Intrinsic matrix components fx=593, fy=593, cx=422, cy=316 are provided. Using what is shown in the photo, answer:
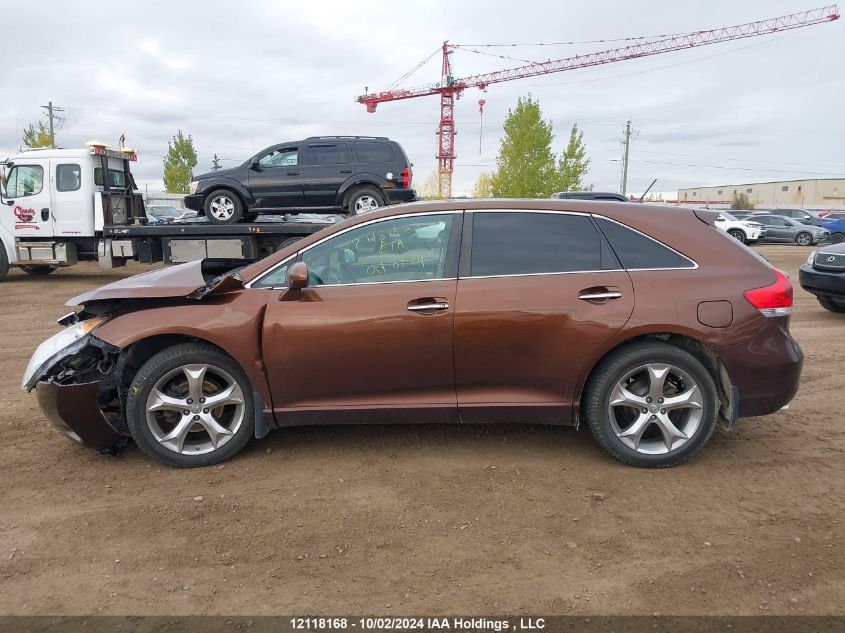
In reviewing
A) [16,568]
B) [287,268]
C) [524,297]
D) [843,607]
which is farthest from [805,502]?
[16,568]

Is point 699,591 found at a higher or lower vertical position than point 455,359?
lower

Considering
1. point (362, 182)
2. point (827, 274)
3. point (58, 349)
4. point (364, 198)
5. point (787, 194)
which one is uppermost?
point (787, 194)

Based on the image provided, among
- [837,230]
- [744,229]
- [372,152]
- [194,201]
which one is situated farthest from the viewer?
[837,230]

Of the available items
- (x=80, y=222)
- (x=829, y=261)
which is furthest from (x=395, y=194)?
(x=829, y=261)

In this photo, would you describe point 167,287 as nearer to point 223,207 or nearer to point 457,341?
point 457,341

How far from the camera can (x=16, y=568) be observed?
8.93 ft

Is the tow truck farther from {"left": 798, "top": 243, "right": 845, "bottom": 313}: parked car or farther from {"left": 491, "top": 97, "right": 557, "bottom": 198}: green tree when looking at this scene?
{"left": 491, "top": 97, "right": 557, "bottom": 198}: green tree

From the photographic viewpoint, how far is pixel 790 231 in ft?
91.1

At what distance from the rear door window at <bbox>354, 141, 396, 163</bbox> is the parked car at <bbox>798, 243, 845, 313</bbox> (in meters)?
7.04

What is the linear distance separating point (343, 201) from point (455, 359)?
8.14 m

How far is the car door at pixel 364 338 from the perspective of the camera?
11.5 ft

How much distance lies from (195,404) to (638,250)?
2875 millimetres

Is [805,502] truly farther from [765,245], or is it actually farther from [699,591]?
[765,245]

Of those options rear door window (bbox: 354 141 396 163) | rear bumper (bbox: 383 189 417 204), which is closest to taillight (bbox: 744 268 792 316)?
rear bumper (bbox: 383 189 417 204)
